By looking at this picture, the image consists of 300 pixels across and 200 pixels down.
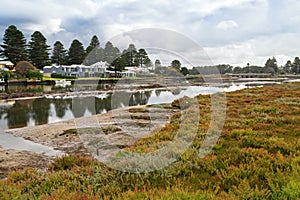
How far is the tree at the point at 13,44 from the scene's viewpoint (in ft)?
246

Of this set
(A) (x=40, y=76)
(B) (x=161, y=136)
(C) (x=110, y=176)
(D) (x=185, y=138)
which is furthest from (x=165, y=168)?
(A) (x=40, y=76)

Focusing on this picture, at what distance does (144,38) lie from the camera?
866cm

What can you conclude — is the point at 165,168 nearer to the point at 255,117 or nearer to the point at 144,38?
the point at 144,38

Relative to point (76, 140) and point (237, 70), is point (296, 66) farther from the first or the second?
point (76, 140)

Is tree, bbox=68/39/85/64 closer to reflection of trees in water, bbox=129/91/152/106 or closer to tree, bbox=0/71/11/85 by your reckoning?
tree, bbox=0/71/11/85

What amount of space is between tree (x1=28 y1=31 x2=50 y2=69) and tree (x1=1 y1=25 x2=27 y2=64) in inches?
141

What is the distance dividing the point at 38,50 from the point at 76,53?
11067 millimetres

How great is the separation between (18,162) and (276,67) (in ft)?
524

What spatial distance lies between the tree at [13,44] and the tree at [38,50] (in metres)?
3.59

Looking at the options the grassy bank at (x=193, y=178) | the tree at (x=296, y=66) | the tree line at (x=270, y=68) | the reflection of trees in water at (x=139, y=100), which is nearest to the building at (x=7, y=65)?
the reflection of trees in water at (x=139, y=100)

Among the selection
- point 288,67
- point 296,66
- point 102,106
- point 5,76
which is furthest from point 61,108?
point 288,67

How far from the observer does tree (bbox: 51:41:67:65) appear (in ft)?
299

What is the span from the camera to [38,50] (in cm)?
8106

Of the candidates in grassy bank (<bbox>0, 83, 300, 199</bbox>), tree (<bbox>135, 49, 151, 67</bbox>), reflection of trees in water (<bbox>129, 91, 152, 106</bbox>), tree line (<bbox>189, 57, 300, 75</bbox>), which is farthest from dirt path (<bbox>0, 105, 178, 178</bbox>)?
tree line (<bbox>189, 57, 300, 75</bbox>)
